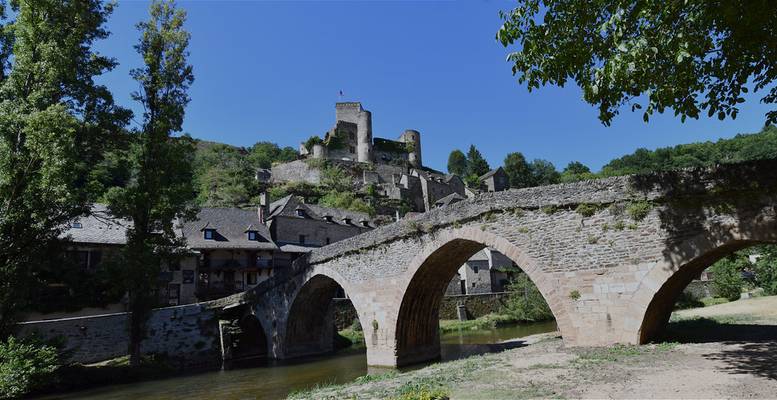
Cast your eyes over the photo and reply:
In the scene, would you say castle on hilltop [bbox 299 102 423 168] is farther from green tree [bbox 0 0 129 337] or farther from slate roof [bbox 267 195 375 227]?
green tree [bbox 0 0 129 337]

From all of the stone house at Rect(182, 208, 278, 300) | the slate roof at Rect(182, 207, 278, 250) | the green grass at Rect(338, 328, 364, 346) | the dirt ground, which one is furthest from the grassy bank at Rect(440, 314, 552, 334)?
the dirt ground

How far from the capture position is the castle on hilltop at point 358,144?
6473 cm

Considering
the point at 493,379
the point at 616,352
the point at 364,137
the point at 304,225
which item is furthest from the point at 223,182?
the point at 616,352

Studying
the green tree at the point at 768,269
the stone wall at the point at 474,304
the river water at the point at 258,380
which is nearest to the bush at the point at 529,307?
the stone wall at the point at 474,304

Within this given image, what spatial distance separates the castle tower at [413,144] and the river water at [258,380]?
2118 inches

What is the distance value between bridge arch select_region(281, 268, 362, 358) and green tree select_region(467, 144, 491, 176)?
62.5 metres

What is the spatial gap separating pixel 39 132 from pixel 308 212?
74.9 ft

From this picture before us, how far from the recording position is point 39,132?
1290 cm

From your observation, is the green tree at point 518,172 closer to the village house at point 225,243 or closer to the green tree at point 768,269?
the village house at point 225,243

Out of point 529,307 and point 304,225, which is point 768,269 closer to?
point 529,307

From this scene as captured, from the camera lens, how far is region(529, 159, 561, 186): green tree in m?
81.1

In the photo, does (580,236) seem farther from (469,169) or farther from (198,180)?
(469,169)

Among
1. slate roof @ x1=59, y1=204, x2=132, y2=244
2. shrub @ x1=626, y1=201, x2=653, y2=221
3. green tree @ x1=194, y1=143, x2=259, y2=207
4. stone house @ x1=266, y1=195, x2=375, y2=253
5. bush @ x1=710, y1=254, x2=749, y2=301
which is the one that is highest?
green tree @ x1=194, y1=143, x2=259, y2=207

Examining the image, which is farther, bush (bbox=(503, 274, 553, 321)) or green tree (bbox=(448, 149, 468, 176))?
green tree (bbox=(448, 149, 468, 176))
